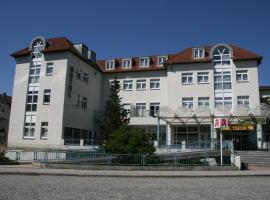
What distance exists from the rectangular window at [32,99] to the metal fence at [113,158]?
13.4m

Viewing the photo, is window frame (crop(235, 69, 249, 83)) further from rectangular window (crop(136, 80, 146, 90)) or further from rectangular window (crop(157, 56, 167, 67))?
rectangular window (crop(136, 80, 146, 90))

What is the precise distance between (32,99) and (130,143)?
20473 mm

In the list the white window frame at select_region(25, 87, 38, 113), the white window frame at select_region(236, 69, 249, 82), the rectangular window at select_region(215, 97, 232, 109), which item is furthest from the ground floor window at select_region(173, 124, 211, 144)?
the white window frame at select_region(25, 87, 38, 113)

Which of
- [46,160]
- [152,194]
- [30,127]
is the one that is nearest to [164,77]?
[30,127]

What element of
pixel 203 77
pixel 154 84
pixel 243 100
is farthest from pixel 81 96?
pixel 243 100

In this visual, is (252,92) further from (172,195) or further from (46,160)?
(172,195)

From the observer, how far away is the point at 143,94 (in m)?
40.2

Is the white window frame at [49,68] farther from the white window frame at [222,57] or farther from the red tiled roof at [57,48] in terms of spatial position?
the white window frame at [222,57]

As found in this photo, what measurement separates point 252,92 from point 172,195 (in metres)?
28.1

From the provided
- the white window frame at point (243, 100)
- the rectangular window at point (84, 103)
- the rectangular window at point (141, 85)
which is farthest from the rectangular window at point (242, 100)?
the rectangular window at point (84, 103)

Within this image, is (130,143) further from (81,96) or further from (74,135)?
(81,96)

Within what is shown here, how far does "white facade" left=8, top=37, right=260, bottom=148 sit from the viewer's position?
1361 inches

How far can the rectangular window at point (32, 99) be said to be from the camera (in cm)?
3606

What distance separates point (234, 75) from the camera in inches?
1399
